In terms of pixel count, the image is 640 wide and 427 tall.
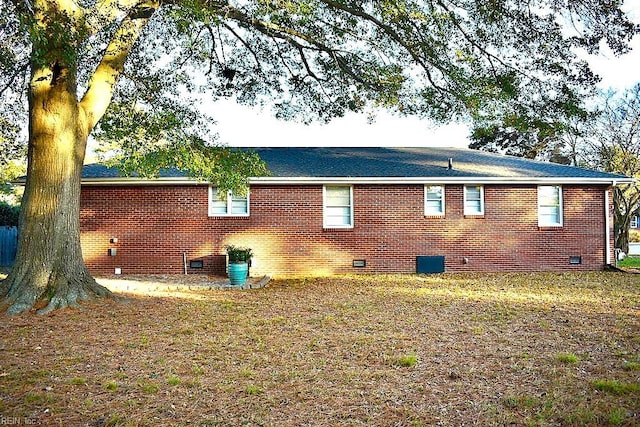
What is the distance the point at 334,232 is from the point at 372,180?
193 cm

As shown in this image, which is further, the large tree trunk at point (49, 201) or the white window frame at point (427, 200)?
the white window frame at point (427, 200)

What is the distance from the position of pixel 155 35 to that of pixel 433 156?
10.3m

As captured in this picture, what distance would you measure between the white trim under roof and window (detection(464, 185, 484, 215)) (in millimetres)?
303

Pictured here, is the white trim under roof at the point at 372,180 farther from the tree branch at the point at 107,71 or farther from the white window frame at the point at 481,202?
the tree branch at the point at 107,71

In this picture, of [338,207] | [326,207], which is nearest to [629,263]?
[338,207]

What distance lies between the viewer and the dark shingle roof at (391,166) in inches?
588

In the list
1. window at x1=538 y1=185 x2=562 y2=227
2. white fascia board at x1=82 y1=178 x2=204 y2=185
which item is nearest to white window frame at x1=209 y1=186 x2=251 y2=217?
white fascia board at x1=82 y1=178 x2=204 y2=185

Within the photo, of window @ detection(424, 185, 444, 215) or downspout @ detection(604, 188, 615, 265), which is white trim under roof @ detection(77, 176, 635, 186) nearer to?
window @ detection(424, 185, 444, 215)

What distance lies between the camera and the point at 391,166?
15.9m

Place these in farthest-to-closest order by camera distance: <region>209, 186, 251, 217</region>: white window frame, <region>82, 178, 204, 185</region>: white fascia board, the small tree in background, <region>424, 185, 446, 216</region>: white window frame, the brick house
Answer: the small tree in background → <region>424, 185, 446, 216</region>: white window frame → <region>209, 186, 251, 217</region>: white window frame → the brick house → <region>82, 178, 204, 185</region>: white fascia board

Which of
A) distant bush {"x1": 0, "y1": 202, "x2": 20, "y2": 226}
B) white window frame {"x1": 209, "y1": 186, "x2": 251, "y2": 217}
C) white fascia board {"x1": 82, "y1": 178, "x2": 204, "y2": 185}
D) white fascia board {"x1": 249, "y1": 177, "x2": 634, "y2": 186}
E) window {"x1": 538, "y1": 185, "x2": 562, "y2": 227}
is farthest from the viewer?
distant bush {"x1": 0, "y1": 202, "x2": 20, "y2": 226}

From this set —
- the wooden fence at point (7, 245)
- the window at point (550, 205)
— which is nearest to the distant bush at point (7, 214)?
the wooden fence at point (7, 245)

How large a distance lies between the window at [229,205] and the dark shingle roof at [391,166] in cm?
108

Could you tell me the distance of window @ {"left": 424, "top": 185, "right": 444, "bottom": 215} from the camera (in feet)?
49.8
